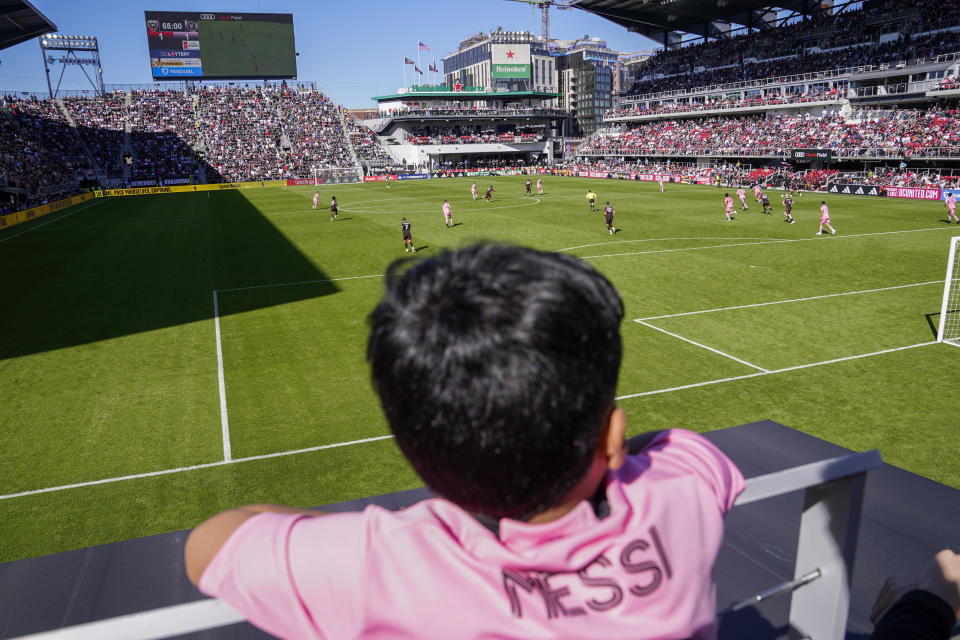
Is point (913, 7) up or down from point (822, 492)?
up

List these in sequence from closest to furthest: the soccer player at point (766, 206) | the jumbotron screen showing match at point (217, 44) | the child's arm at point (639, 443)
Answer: the child's arm at point (639, 443), the soccer player at point (766, 206), the jumbotron screen showing match at point (217, 44)

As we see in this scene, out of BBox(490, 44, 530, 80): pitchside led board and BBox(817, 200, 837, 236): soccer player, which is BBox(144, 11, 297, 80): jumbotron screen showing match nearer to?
BBox(490, 44, 530, 80): pitchside led board

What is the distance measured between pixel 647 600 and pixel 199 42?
90556 millimetres

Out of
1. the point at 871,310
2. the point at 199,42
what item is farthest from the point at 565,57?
the point at 871,310

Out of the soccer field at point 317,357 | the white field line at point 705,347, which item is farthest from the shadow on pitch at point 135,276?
the white field line at point 705,347

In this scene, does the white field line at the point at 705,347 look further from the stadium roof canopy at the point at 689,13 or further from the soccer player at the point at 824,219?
the stadium roof canopy at the point at 689,13

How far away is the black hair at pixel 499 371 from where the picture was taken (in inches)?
44.9

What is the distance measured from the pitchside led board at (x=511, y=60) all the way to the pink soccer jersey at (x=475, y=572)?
109991 mm

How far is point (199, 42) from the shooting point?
77.1 m

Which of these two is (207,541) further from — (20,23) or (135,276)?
(20,23)

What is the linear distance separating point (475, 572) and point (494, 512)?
0.43 ft

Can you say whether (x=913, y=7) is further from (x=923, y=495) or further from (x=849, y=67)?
(x=923, y=495)

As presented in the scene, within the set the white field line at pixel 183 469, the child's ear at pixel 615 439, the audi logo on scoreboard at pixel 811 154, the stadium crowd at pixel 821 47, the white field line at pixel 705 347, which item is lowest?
the white field line at pixel 183 469

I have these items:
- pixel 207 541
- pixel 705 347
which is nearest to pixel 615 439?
pixel 207 541
